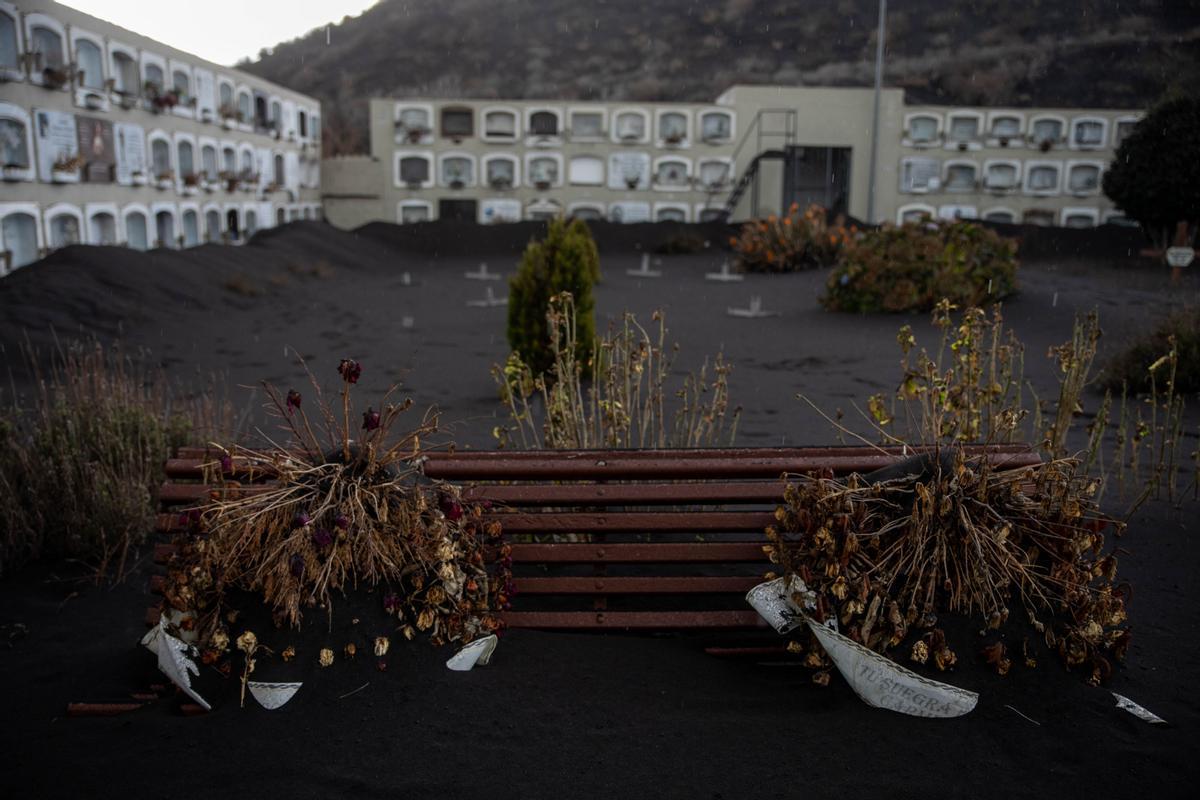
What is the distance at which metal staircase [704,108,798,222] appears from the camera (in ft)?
99.1

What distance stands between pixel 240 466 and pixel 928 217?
12.9 m

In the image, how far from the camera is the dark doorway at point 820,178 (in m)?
31.4

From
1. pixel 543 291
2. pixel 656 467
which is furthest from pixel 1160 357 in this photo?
pixel 656 467

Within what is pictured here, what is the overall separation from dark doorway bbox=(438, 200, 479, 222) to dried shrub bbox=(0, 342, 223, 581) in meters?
26.1

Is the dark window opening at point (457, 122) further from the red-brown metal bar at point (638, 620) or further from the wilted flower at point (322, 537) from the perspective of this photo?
the wilted flower at point (322, 537)

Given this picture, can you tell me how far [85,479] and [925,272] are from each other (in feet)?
36.0

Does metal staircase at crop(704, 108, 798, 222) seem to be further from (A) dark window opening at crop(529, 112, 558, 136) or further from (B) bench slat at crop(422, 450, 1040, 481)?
(B) bench slat at crop(422, 450, 1040, 481)

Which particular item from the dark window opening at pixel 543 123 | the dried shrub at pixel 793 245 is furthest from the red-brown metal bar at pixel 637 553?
the dark window opening at pixel 543 123

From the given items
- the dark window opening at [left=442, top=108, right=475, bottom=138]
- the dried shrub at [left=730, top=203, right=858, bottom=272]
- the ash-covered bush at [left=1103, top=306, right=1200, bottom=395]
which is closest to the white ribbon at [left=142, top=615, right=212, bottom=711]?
the ash-covered bush at [left=1103, top=306, right=1200, bottom=395]

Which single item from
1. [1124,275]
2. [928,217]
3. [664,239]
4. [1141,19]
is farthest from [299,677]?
[1141,19]

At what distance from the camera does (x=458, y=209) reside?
3133cm

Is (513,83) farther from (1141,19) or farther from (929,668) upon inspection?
(929,668)

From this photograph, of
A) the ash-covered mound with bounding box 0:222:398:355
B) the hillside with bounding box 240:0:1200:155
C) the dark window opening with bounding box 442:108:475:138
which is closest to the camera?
the ash-covered mound with bounding box 0:222:398:355

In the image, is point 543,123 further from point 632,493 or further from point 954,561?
point 954,561
